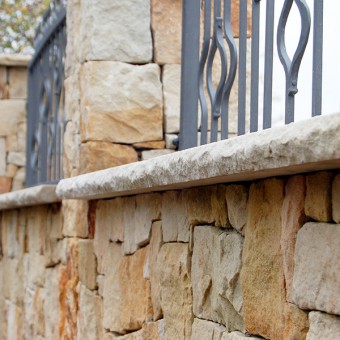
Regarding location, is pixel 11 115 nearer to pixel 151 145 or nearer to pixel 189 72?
pixel 151 145

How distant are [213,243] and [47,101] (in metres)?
3.65

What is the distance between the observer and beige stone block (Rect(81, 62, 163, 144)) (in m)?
4.43

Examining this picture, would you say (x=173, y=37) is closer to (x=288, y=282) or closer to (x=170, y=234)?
(x=170, y=234)

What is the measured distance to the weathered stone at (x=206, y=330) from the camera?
2838 mm

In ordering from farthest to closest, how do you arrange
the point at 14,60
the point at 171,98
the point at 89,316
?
the point at 14,60
the point at 171,98
the point at 89,316

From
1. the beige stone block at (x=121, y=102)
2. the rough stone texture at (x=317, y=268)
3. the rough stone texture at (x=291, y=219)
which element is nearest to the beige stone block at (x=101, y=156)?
the beige stone block at (x=121, y=102)

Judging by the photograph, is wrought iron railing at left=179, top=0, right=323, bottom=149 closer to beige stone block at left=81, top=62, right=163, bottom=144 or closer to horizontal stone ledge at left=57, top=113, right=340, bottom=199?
horizontal stone ledge at left=57, top=113, right=340, bottom=199

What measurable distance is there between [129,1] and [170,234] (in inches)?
63.3

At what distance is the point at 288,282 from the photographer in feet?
7.87

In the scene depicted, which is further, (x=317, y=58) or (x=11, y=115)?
(x=11, y=115)

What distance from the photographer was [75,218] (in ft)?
15.3

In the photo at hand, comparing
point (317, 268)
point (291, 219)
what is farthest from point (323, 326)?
point (291, 219)

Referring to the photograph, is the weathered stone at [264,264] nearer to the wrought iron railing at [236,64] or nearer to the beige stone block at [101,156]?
the wrought iron railing at [236,64]

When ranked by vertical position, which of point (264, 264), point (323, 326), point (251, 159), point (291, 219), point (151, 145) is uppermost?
point (151, 145)
